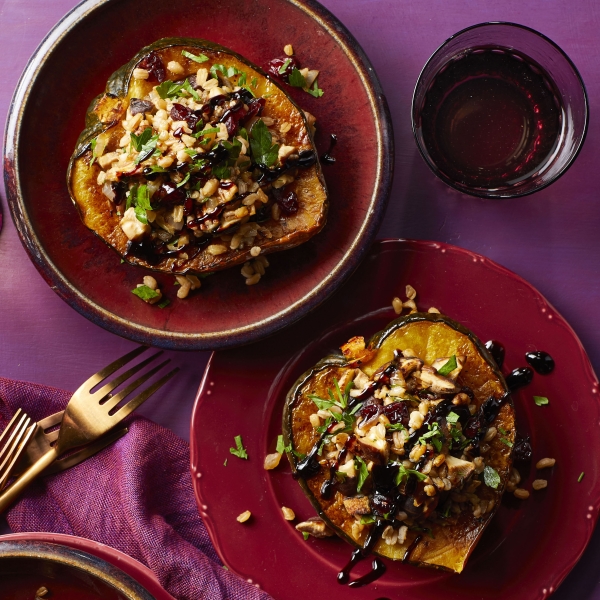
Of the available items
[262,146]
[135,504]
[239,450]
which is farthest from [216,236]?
[135,504]

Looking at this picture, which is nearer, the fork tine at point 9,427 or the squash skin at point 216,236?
the squash skin at point 216,236

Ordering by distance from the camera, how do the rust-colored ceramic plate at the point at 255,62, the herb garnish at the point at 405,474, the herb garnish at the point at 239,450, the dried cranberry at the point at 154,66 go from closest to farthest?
the herb garnish at the point at 405,474 → the dried cranberry at the point at 154,66 → the rust-colored ceramic plate at the point at 255,62 → the herb garnish at the point at 239,450

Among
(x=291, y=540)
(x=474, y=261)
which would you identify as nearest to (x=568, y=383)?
(x=474, y=261)

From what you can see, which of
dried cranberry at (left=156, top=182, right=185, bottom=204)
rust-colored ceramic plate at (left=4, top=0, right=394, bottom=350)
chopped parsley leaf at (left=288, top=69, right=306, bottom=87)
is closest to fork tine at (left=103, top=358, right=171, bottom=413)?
rust-colored ceramic plate at (left=4, top=0, right=394, bottom=350)

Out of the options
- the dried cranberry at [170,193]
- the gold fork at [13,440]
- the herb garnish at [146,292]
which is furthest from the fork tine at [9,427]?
the dried cranberry at [170,193]

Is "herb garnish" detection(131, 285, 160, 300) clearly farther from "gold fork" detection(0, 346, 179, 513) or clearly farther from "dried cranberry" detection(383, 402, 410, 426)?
"dried cranberry" detection(383, 402, 410, 426)

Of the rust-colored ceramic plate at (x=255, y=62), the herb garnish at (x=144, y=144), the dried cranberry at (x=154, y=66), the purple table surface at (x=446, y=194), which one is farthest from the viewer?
the purple table surface at (x=446, y=194)

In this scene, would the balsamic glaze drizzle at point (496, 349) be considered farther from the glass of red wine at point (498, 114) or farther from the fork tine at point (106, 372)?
the fork tine at point (106, 372)
